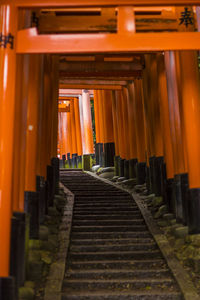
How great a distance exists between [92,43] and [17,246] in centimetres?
256

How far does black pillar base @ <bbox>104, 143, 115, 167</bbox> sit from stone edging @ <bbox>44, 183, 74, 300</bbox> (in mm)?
8265

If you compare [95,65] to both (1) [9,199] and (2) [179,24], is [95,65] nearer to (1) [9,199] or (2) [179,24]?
A: (2) [179,24]

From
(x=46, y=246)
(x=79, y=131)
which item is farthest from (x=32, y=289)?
(x=79, y=131)

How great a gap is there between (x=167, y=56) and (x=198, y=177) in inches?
118

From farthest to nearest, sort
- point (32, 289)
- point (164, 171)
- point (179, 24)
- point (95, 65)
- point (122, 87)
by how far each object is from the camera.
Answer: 1. point (122, 87)
2. point (95, 65)
3. point (164, 171)
4. point (179, 24)
5. point (32, 289)

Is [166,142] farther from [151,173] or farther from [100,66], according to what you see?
[100,66]

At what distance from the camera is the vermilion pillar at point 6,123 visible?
3754mm

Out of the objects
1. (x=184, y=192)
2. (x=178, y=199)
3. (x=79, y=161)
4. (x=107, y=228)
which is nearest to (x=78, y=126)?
(x=79, y=161)

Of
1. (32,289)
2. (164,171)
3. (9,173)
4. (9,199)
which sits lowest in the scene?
(32,289)

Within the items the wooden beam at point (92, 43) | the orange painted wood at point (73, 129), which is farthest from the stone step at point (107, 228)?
the orange painted wood at point (73, 129)

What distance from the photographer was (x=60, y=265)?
589cm

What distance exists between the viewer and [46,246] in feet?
20.9

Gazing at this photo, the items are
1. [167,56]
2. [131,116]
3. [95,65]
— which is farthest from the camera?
[131,116]

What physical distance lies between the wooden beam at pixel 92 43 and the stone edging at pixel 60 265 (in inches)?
134
